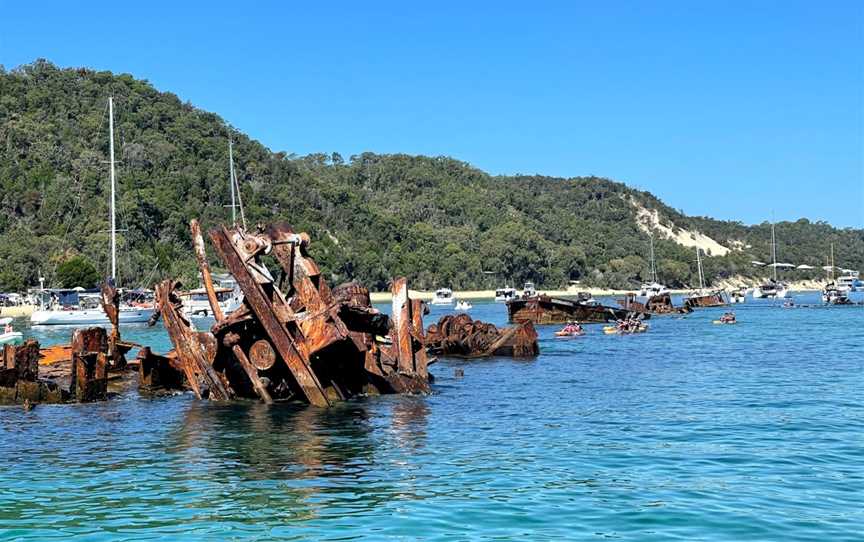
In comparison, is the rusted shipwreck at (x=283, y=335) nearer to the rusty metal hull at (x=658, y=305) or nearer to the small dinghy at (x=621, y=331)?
the small dinghy at (x=621, y=331)

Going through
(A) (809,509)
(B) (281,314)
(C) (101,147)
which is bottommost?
(A) (809,509)

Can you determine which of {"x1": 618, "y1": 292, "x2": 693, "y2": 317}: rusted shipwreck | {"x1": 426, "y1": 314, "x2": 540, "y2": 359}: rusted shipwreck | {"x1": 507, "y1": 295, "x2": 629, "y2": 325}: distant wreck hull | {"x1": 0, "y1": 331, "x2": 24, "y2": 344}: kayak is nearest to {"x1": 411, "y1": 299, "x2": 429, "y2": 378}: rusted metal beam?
{"x1": 426, "y1": 314, "x2": 540, "y2": 359}: rusted shipwreck

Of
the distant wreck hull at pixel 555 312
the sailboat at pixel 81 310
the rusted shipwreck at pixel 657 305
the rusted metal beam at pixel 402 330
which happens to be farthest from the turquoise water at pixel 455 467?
the rusted shipwreck at pixel 657 305

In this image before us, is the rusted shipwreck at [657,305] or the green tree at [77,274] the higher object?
the green tree at [77,274]

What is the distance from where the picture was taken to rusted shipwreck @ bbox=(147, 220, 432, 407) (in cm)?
1992

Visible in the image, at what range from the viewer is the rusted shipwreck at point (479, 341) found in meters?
40.3

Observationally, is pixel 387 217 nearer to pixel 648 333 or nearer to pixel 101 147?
pixel 101 147

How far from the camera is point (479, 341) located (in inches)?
1609

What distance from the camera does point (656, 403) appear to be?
2359 cm

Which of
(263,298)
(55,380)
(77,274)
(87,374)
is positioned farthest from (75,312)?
(263,298)

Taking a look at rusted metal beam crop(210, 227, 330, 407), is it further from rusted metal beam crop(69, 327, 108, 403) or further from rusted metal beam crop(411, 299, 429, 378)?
rusted metal beam crop(411, 299, 429, 378)

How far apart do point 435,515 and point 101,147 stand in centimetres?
14104

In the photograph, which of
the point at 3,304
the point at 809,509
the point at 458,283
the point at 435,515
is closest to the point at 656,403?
the point at 809,509

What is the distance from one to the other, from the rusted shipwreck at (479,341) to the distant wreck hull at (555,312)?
3055cm
